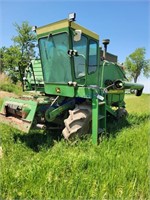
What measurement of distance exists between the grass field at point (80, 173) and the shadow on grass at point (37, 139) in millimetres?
312

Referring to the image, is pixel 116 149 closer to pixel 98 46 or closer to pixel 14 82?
pixel 98 46

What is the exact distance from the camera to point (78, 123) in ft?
15.5

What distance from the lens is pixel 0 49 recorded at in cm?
2920

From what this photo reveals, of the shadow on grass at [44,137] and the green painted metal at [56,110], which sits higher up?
the green painted metal at [56,110]

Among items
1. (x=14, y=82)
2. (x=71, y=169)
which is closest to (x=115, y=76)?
(x=71, y=169)

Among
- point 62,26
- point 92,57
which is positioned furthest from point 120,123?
point 62,26

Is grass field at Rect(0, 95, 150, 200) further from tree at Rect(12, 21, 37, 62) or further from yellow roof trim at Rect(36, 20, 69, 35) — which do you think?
tree at Rect(12, 21, 37, 62)

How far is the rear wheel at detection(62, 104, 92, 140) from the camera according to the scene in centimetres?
465

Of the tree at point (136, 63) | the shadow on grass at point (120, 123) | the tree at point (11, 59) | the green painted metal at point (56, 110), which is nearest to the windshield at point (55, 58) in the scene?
the green painted metal at point (56, 110)

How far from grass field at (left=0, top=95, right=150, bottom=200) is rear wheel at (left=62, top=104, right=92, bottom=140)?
0.25 meters

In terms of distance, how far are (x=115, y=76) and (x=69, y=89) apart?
2.74 meters

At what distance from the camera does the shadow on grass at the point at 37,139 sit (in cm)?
483

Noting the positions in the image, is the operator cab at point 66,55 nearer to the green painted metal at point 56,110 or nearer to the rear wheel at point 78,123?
the green painted metal at point 56,110

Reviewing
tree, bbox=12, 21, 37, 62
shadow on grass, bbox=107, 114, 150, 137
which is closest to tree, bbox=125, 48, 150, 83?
tree, bbox=12, 21, 37, 62
